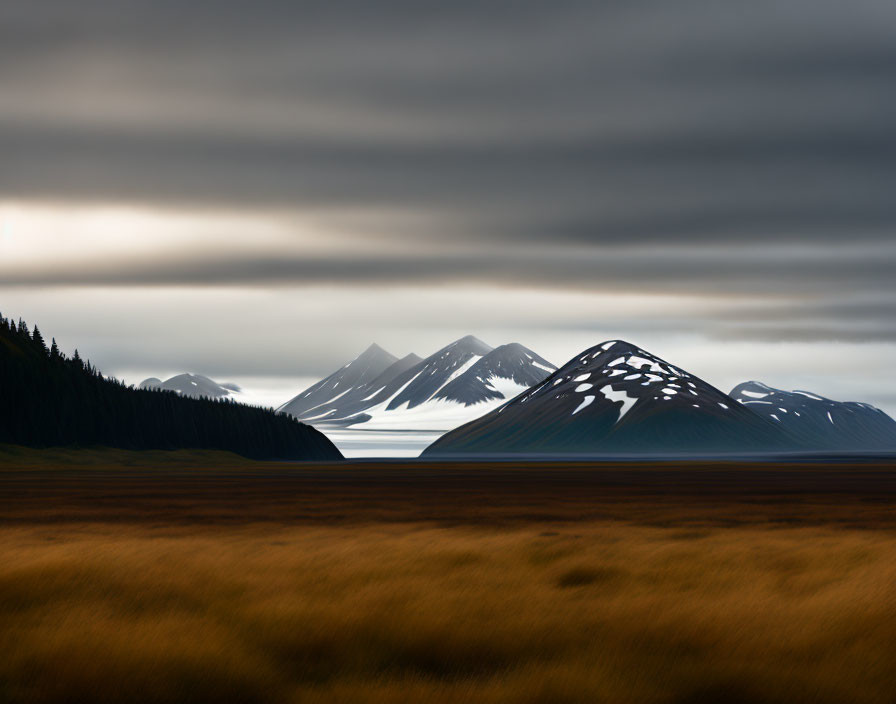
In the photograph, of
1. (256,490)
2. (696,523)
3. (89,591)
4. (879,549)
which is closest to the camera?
(89,591)

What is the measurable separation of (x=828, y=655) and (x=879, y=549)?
15141 millimetres

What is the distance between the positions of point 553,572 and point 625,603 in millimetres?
5420

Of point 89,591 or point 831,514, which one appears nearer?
point 89,591

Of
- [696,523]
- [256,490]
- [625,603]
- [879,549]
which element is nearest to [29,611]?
[625,603]

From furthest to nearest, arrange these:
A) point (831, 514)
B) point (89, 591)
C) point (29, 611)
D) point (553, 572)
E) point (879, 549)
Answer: point (831, 514), point (879, 549), point (553, 572), point (89, 591), point (29, 611)

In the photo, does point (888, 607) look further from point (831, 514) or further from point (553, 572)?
point (831, 514)

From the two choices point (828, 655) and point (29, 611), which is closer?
point (828, 655)

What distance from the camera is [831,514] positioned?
5806cm

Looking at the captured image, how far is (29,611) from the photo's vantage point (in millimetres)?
21781

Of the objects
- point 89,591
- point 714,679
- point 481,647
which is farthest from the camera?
point 89,591

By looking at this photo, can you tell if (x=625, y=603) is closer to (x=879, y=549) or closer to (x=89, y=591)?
(x=89, y=591)

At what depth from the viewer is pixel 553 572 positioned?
27.5 metres

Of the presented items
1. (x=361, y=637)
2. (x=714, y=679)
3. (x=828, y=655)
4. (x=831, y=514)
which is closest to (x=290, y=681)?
(x=361, y=637)

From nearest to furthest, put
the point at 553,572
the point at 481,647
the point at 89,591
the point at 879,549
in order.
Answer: the point at 481,647 < the point at 89,591 < the point at 553,572 < the point at 879,549
